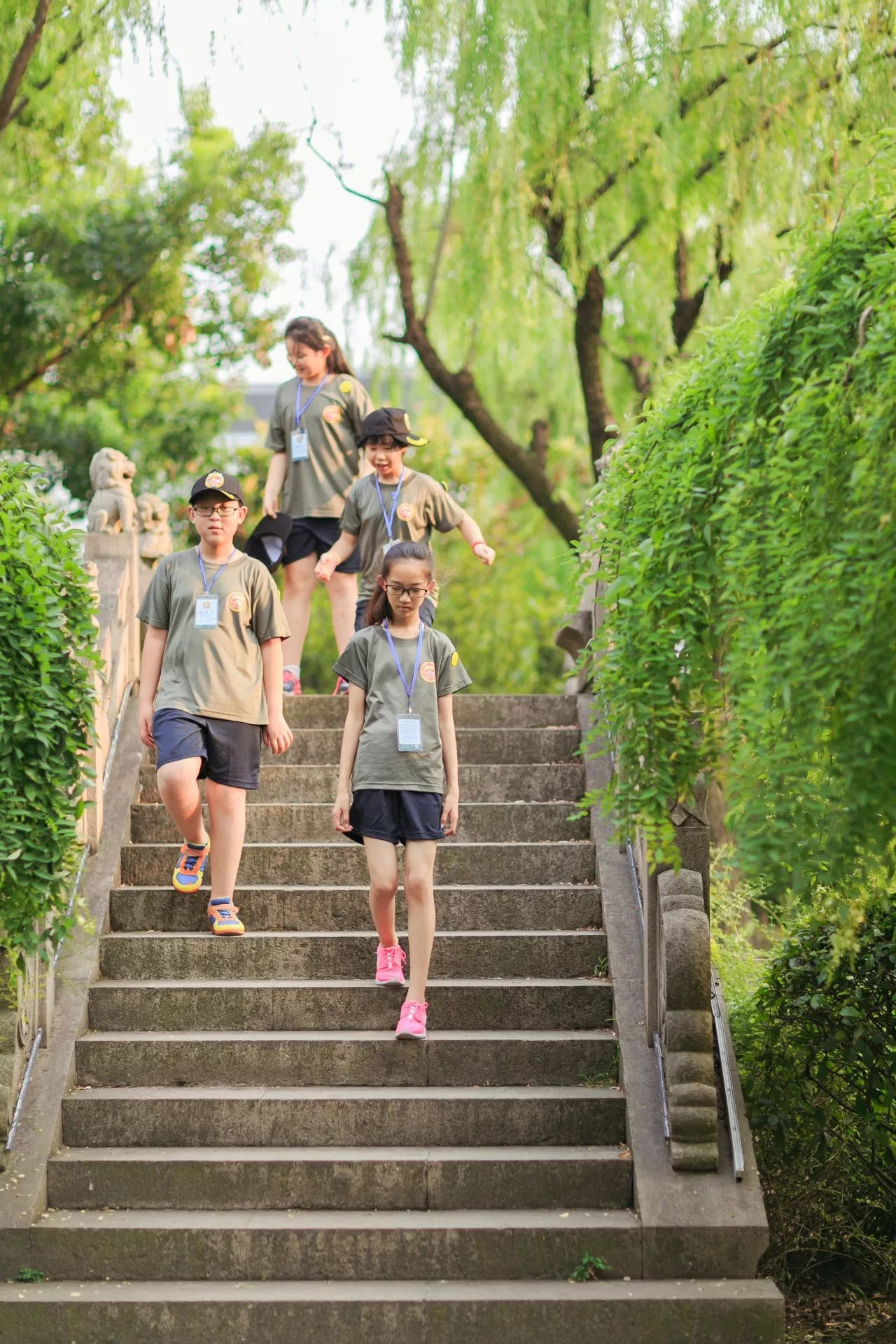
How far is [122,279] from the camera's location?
48.0 feet

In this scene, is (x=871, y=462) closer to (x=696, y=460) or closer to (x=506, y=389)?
(x=696, y=460)

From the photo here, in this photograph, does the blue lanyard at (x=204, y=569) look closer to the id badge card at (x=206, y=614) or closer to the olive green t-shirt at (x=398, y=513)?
the id badge card at (x=206, y=614)

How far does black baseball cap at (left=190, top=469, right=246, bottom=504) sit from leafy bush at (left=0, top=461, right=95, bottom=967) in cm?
102

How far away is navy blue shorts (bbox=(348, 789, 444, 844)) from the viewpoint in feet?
18.7

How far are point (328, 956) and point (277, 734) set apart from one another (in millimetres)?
950

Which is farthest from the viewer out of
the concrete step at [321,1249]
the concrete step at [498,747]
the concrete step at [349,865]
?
the concrete step at [498,747]

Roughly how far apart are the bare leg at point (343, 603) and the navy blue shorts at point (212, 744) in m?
1.87

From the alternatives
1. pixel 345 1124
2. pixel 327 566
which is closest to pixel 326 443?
pixel 327 566

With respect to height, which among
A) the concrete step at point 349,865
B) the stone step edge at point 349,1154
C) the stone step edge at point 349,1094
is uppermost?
the concrete step at point 349,865

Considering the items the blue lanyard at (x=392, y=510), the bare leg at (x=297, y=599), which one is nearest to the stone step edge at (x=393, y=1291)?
the blue lanyard at (x=392, y=510)

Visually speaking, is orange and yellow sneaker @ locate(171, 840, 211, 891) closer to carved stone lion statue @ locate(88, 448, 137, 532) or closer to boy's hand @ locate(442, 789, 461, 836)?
boy's hand @ locate(442, 789, 461, 836)

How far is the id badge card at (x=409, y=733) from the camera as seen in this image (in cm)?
571

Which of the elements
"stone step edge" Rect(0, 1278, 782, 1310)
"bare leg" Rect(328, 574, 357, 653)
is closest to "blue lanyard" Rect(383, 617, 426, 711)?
"stone step edge" Rect(0, 1278, 782, 1310)

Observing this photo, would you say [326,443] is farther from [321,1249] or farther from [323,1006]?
[321,1249]
